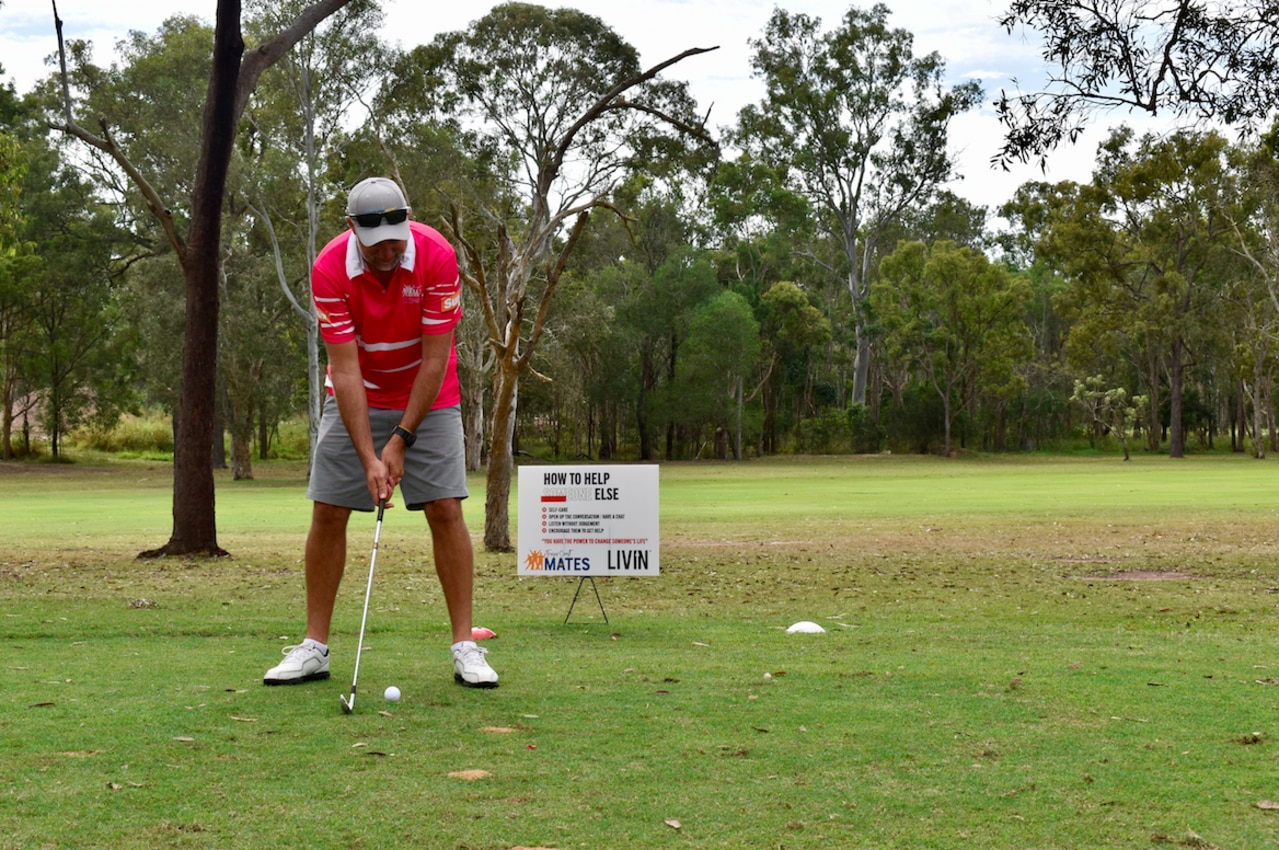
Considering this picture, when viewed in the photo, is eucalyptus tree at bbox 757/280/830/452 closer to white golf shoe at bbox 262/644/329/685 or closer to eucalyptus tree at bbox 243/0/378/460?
eucalyptus tree at bbox 243/0/378/460

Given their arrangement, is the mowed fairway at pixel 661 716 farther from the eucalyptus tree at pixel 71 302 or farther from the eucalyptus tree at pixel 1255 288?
the eucalyptus tree at pixel 1255 288

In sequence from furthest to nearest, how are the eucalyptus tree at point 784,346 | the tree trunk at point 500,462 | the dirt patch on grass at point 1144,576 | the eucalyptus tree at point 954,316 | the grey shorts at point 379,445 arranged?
the eucalyptus tree at point 784,346 < the eucalyptus tree at point 954,316 < the tree trunk at point 500,462 < the dirt patch on grass at point 1144,576 < the grey shorts at point 379,445

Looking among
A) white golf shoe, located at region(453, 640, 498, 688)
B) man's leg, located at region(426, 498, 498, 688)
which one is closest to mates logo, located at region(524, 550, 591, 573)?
man's leg, located at region(426, 498, 498, 688)

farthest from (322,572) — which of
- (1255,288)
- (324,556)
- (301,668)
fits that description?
(1255,288)

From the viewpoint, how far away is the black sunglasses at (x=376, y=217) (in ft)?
19.9

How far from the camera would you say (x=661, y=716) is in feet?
18.9

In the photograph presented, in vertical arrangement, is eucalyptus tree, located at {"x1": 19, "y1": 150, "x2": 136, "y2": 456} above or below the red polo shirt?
above

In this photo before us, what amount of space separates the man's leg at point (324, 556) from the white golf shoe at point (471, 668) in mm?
667

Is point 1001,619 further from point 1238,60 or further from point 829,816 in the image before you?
point 1238,60

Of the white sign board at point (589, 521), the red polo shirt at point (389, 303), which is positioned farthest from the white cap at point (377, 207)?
the white sign board at point (589, 521)

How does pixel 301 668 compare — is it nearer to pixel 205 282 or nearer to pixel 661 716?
pixel 661 716

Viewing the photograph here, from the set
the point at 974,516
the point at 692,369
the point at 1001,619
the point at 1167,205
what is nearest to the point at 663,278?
the point at 692,369

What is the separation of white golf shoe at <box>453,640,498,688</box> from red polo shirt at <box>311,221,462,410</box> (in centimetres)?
121

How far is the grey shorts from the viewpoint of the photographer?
6.42 meters
